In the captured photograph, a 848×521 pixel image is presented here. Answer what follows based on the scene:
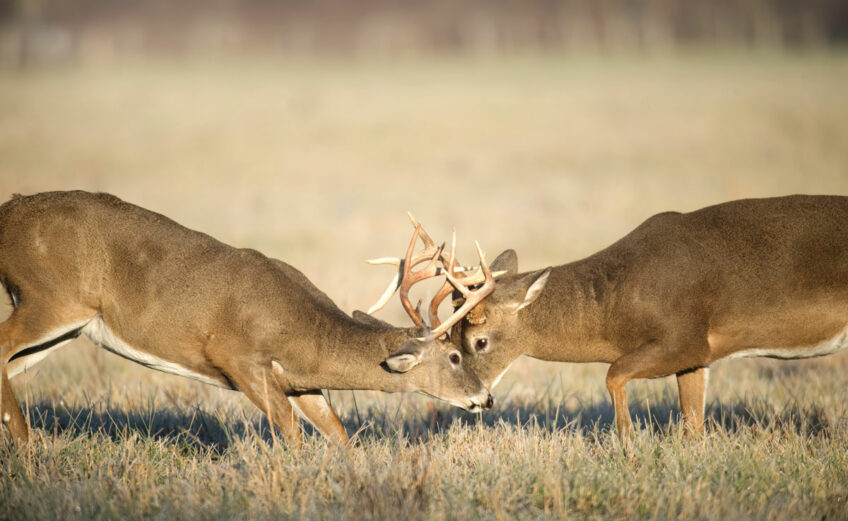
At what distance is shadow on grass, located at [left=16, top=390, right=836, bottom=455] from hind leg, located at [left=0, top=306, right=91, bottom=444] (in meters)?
0.34

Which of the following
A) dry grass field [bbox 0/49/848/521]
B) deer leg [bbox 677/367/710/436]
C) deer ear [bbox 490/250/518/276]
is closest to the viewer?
dry grass field [bbox 0/49/848/521]

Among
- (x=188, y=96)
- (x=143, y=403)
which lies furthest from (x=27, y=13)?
(x=143, y=403)

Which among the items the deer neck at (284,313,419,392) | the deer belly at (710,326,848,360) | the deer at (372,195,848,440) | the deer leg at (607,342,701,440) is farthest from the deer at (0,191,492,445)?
the deer belly at (710,326,848,360)

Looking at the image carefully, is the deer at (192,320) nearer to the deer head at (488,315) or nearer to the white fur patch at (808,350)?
the deer head at (488,315)

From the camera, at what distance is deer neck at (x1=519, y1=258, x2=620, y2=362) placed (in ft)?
27.9

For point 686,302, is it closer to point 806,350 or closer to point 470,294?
point 806,350

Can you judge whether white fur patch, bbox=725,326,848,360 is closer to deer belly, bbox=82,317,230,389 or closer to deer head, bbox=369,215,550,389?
deer head, bbox=369,215,550,389

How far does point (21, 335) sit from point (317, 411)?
2351 mm

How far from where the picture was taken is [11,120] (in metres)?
44.1

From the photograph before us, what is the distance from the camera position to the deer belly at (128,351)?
26.4 feet

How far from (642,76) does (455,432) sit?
54946 millimetres

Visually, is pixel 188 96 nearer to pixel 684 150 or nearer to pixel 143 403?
pixel 684 150

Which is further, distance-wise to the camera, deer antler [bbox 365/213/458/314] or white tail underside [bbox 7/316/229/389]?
deer antler [bbox 365/213/458/314]

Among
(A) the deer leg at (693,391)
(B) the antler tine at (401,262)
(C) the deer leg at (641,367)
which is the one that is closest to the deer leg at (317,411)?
(B) the antler tine at (401,262)
